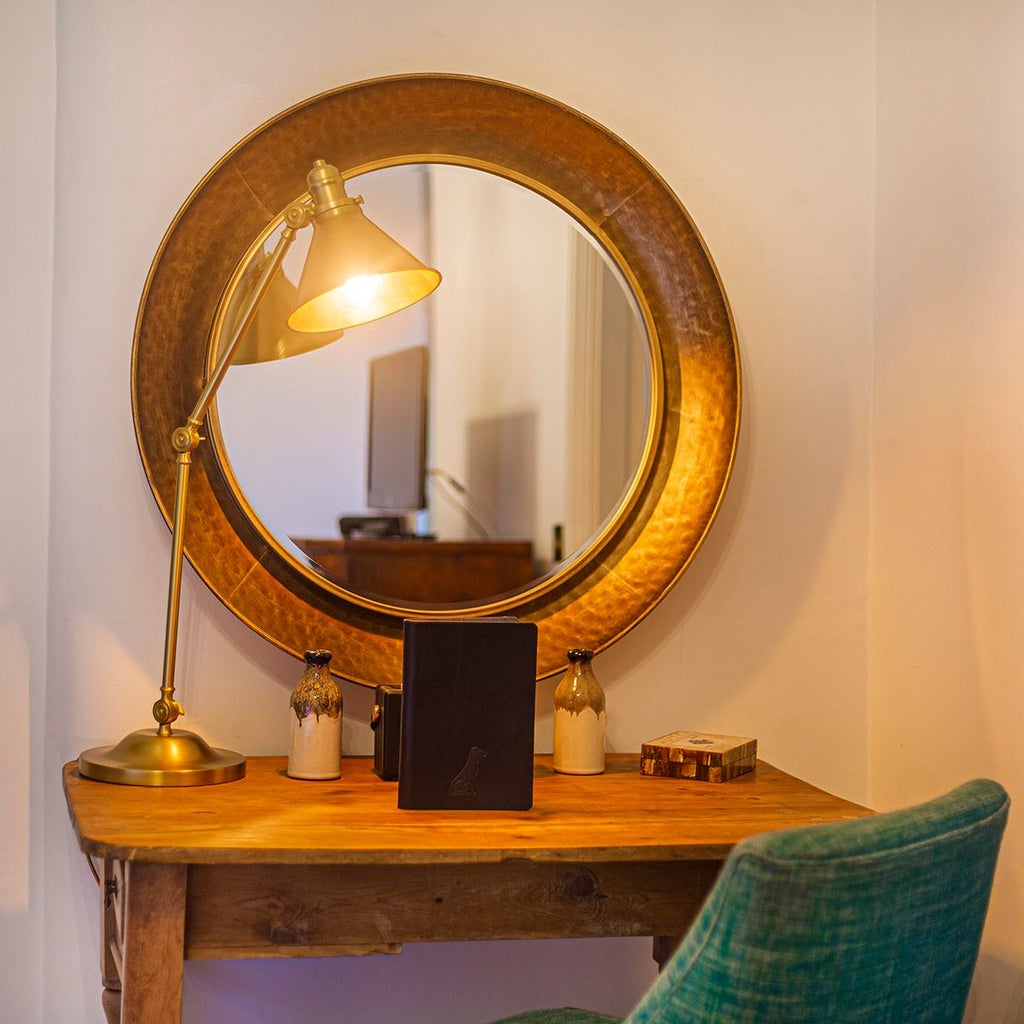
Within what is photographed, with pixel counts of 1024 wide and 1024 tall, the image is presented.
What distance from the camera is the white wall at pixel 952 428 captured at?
1589 millimetres

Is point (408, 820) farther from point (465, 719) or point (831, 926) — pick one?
point (831, 926)

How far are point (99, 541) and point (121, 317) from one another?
0.32 m

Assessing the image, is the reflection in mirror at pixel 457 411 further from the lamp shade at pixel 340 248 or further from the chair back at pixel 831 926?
the chair back at pixel 831 926

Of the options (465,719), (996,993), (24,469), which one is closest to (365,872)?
(465,719)

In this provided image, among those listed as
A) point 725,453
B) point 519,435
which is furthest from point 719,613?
point 519,435

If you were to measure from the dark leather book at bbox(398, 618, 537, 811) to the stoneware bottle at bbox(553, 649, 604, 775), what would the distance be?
0.71ft

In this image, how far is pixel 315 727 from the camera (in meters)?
1.56

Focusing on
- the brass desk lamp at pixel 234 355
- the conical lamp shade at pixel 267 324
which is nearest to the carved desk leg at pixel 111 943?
the brass desk lamp at pixel 234 355

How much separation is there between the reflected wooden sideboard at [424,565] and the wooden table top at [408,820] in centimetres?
27

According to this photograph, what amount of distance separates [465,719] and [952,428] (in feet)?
2.81

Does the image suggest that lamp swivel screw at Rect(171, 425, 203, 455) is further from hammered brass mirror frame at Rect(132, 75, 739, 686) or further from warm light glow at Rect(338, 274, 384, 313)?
warm light glow at Rect(338, 274, 384, 313)

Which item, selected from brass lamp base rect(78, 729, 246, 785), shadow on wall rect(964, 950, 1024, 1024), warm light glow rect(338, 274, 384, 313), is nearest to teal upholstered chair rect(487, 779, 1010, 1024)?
shadow on wall rect(964, 950, 1024, 1024)

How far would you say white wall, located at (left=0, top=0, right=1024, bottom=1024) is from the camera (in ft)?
5.45

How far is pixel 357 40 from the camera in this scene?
176cm
